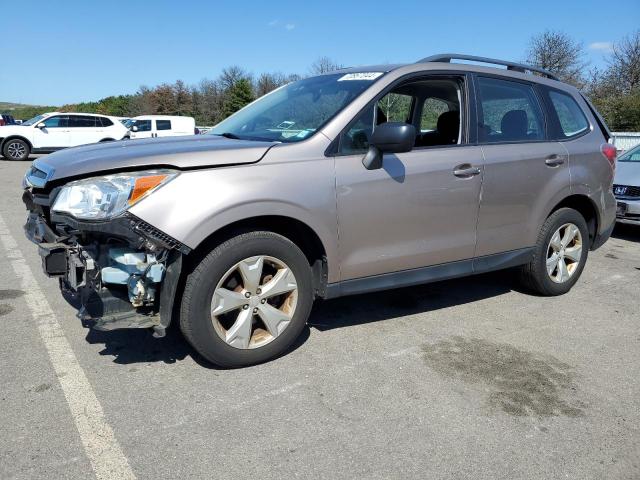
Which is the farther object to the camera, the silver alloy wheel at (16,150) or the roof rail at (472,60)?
the silver alloy wheel at (16,150)

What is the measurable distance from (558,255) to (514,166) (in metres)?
1.10

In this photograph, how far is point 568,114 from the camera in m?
4.80

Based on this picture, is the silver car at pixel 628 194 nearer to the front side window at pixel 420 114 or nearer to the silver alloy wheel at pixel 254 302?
the front side window at pixel 420 114

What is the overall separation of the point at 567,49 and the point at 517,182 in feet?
119

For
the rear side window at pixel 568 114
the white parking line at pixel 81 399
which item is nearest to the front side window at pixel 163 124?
the white parking line at pixel 81 399

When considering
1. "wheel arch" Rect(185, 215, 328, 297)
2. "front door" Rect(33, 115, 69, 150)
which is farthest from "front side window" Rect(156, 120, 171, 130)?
"wheel arch" Rect(185, 215, 328, 297)

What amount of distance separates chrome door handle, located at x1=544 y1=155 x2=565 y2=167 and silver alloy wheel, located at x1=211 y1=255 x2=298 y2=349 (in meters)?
2.46

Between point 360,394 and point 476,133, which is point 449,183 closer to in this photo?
point 476,133

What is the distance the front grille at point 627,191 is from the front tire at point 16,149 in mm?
18318

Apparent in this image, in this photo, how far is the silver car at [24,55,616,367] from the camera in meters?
2.89

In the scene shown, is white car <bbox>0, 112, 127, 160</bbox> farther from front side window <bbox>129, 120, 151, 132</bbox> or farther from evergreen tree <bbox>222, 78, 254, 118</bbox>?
evergreen tree <bbox>222, 78, 254, 118</bbox>

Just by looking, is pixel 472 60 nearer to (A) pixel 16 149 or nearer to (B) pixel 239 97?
(A) pixel 16 149

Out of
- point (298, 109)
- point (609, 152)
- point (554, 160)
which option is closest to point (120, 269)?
point (298, 109)

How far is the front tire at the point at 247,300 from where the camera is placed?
3.00 m
